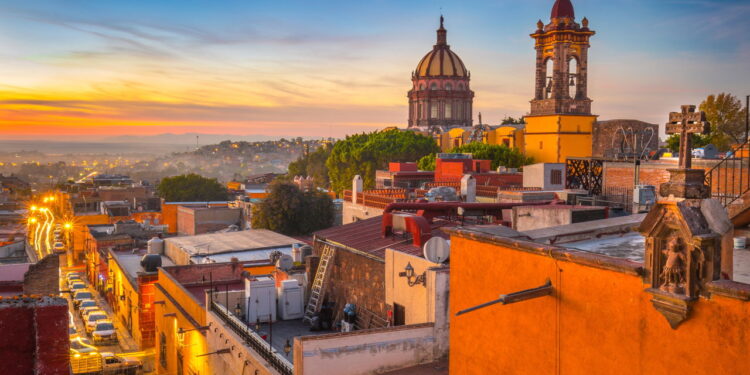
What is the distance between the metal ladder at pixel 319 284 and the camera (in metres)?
14.6

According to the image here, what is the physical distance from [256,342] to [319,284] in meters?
3.50

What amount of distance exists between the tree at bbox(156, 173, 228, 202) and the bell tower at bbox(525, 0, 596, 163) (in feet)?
112

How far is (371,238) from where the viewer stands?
49.3 ft

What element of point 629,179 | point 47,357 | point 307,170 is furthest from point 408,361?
point 307,170

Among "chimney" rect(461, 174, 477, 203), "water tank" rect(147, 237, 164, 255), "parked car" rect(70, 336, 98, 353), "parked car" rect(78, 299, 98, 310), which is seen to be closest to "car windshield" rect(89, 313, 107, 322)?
"parked car" rect(70, 336, 98, 353)

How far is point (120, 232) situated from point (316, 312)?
2900 centimetres

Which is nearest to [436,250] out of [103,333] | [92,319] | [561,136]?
[103,333]

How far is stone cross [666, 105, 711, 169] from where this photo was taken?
5.48m

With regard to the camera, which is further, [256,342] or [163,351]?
[163,351]

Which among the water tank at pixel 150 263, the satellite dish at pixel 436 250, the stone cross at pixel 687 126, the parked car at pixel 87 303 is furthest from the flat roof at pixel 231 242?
the stone cross at pixel 687 126

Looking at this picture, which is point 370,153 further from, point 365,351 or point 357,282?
point 365,351

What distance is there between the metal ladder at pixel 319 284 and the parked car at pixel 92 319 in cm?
1579

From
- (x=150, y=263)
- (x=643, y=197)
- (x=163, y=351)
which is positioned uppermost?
(x=643, y=197)

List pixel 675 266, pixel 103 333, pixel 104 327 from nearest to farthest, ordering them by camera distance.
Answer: pixel 675 266, pixel 103 333, pixel 104 327
